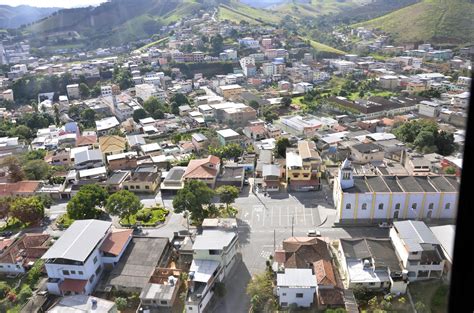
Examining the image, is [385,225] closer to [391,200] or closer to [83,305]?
[391,200]

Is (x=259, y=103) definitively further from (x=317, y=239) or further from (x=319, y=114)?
(x=317, y=239)

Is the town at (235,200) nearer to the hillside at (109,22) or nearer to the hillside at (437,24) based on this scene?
the hillside at (437,24)

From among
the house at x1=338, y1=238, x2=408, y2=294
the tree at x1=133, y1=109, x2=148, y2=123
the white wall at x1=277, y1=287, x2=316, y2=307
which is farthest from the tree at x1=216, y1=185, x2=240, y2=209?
the tree at x1=133, y1=109, x2=148, y2=123

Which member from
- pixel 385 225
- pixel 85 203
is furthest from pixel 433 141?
pixel 85 203

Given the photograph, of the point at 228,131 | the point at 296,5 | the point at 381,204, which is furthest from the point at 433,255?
the point at 296,5

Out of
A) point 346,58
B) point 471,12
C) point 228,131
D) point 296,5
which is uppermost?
point 296,5

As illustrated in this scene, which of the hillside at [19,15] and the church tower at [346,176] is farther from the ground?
the hillside at [19,15]

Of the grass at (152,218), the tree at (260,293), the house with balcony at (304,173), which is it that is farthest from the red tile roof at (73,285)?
the house with balcony at (304,173)
